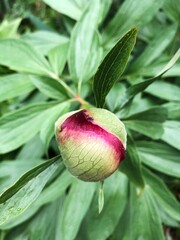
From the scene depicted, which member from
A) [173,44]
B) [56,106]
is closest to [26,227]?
→ [56,106]

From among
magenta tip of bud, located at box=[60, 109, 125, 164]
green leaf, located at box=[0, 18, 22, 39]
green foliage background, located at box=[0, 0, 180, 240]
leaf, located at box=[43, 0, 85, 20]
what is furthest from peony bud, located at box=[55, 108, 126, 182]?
green leaf, located at box=[0, 18, 22, 39]

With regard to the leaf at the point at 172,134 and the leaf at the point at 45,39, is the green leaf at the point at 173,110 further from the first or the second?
the leaf at the point at 45,39

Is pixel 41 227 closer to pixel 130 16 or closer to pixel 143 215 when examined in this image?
pixel 143 215

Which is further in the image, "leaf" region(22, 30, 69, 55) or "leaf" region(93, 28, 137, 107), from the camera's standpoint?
"leaf" region(22, 30, 69, 55)

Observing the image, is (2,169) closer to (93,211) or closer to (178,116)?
(93,211)

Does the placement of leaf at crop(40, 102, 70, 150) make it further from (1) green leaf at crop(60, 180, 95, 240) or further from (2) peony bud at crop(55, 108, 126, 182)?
(2) peony bud at crop(55, 108, 126, 182)

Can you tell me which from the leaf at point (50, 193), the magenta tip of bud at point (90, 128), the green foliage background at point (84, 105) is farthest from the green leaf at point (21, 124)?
the magenta tip of bud at point (90, 128)

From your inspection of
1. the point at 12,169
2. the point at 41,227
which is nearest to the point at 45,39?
the point at 12,169
